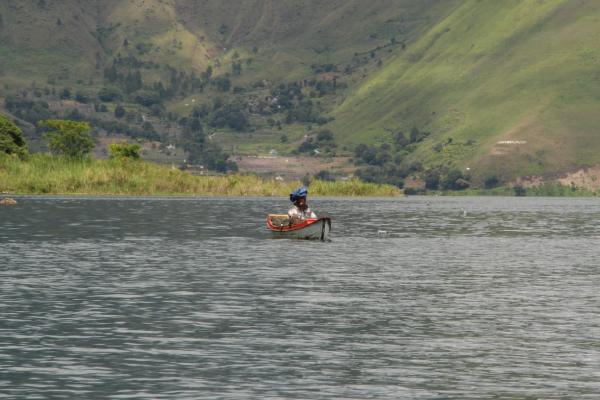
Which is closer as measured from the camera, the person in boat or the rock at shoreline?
the person in boat

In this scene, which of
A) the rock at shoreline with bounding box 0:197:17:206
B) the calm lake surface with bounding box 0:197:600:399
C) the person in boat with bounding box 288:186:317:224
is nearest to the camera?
the calm lake surface with bounding box 0:197:600:399

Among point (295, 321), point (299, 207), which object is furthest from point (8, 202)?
point (295, 321)

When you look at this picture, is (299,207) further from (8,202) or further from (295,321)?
(8,202)

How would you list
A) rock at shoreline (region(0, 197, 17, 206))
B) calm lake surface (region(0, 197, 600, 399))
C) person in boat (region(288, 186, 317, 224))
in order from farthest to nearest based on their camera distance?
rock at shoreline (region(0, 197, 17, 206))
person in boat (region(288, 186, 317, 224))
calm lake surface (region(0, 197, 600, 399))

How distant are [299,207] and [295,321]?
5592 cm

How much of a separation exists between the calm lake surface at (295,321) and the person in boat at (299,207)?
5.03m

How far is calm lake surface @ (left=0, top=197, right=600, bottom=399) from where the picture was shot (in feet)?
120

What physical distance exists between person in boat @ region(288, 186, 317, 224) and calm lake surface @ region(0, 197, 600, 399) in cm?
503

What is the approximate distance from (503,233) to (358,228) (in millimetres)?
15295

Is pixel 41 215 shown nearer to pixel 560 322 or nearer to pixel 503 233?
pixel 503 233

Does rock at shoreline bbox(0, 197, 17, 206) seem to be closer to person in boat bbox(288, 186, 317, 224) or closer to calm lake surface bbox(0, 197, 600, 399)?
calm lake surface bbox(0, 197, 600, 399)

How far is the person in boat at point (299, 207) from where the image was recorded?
338ft

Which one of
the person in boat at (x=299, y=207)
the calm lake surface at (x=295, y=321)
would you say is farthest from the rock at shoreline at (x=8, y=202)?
the person in boat at (x=299, y=207)

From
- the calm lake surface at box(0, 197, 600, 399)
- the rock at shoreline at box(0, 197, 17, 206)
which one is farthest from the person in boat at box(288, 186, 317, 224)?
the rock at shoreline at box(0, 197, 17, 206)
